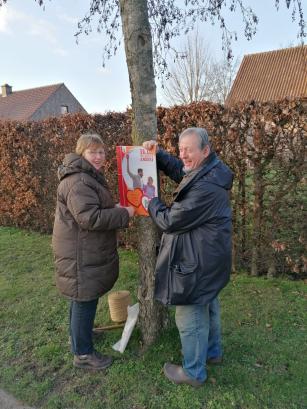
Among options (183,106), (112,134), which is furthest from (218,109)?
(112,134)

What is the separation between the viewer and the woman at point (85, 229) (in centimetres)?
285

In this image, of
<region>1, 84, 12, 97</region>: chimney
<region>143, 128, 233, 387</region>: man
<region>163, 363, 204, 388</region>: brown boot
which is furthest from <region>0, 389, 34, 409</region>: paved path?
<region>1, 84, 12, 97</region>: chimney

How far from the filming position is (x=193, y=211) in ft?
8.23

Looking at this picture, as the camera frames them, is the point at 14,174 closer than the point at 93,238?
No

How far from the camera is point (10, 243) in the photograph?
7438 mm

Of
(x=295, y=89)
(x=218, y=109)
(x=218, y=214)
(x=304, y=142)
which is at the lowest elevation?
(x=218, y=214)

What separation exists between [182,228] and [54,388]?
173 centimetres

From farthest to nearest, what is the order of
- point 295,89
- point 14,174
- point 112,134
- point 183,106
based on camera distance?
point 295,89
point 14,174
point 112,134
point 183,106

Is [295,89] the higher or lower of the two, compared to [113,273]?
higher

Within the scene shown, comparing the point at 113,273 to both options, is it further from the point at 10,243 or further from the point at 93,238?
the point at 10,243

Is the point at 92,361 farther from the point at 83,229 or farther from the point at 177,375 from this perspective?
the point at 83,229

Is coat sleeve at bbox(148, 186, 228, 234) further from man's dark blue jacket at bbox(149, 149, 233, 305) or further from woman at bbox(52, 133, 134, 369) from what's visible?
woman at bbox(52, 133, 134, 369)

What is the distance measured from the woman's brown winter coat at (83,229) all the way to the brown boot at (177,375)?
81 centimetres

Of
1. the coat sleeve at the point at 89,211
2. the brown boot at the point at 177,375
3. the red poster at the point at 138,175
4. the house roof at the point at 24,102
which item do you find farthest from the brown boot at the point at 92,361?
the house roof at the point at 24,102
